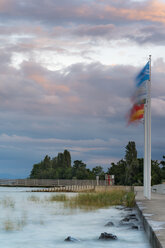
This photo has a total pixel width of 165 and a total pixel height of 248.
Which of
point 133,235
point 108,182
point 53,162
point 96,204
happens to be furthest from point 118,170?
Result: point 133,235

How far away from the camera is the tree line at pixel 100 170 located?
76.4 meters

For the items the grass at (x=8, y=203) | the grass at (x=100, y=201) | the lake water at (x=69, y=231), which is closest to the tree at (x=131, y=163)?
the grass at (x=8, y=203)

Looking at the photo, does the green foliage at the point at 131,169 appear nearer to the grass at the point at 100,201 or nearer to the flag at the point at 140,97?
the grass at the point at 100,201

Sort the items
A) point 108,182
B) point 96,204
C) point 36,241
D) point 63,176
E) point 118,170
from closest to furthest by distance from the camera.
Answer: point 36,241, point 96,204, point 108,182, point 118,170, point 63,176

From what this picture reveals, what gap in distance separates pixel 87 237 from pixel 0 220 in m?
6.48

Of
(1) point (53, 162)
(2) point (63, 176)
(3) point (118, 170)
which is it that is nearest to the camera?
(3) point (118, 170)

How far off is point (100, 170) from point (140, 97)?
7605cm

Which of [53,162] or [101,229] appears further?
[53,162]

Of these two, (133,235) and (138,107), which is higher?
(138,107)

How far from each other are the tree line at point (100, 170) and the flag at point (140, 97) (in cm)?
4134

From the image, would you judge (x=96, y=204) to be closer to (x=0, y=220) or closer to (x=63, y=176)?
(x=0, y=220)

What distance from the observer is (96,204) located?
83.4ft

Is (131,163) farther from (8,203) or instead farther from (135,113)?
(135,113)

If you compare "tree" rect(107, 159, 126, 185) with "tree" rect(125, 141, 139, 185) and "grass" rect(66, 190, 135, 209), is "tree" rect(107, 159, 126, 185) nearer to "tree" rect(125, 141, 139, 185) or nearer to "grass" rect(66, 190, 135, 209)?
"tree" rect(125, 141, 139, 185)
